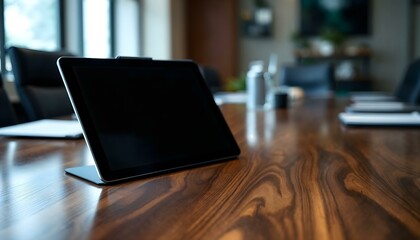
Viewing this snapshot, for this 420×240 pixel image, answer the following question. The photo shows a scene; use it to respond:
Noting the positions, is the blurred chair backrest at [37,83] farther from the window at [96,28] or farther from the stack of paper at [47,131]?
the window at [96,28]

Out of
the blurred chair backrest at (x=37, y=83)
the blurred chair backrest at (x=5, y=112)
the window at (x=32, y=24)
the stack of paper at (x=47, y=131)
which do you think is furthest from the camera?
the window at (x=32, y=24)

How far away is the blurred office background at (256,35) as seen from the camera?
15.2ft

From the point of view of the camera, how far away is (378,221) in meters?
0.34

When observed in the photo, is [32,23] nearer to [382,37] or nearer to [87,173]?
[87,173]

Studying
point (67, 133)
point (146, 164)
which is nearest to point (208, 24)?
point (67, 133)

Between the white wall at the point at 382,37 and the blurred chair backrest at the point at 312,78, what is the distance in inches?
83.9

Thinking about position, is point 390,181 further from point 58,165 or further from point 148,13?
point 148,13

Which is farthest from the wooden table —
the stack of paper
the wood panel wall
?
the wood panel wall

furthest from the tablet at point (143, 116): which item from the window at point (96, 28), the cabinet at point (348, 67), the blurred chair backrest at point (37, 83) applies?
the cabinet at point (348, 67)

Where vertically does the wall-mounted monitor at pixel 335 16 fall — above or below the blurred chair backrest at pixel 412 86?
above

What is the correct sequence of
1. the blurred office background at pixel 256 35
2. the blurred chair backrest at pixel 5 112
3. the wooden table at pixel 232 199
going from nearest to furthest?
the wooden table at pixel 232 199 < the blurred chair backrest at pixel 5 112 < the blurred office background at pixel 256 35

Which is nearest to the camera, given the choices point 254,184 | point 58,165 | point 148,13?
point 254,184

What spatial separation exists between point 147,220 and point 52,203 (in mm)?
104

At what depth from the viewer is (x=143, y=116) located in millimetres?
532
